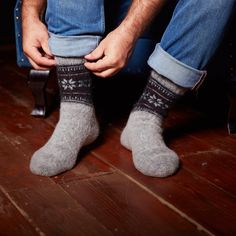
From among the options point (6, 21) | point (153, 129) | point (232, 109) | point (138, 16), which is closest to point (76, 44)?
point (138, 16)

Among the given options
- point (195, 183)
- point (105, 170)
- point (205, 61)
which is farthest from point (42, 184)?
point (205, 61)

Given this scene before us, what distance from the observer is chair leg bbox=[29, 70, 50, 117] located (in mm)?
1205

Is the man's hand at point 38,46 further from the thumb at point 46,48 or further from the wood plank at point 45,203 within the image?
the wood plank at point 45,203

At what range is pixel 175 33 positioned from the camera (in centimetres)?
87

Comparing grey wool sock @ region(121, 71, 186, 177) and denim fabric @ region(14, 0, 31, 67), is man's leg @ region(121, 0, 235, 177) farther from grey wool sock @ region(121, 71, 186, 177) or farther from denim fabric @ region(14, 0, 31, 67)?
denim fabric @ region(14, 0, 31, 67)

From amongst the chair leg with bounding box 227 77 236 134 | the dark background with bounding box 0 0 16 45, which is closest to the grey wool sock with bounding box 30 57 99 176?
the chair leg with bounding box 227 77 236 134

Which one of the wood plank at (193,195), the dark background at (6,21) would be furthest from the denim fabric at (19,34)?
the dark background at (6,21)

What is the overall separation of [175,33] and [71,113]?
0.27 m

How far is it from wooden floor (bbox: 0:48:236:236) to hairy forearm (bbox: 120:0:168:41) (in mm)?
281

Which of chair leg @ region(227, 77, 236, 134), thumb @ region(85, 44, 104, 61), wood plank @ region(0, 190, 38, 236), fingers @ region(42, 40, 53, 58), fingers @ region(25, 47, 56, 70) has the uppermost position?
thumb @ region(85, 44, 104, 61)

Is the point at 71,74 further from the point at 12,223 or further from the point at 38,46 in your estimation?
the point at 12,223

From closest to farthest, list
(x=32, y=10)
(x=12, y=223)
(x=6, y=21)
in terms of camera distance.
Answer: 1. (x=12, y=223)
2. (x=32, y=10)
3. (x=6, y=21)

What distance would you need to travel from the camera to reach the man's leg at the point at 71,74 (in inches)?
33.7

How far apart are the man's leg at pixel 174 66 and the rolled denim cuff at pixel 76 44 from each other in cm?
13
